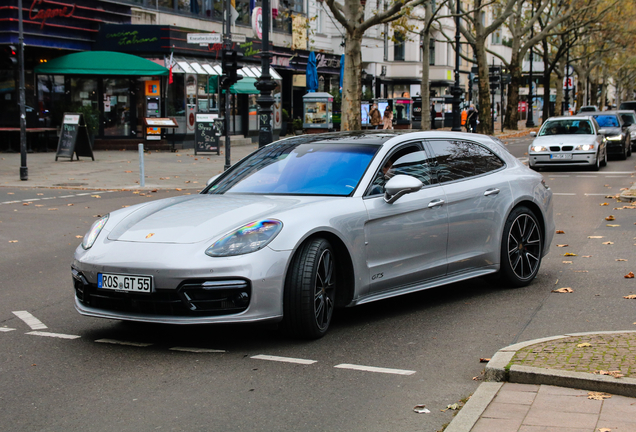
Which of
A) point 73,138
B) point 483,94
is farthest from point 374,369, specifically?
point 483,94

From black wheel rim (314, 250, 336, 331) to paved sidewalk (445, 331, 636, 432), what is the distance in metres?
1.30

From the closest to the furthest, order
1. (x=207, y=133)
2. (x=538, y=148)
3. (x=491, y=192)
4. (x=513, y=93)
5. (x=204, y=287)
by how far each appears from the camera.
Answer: (x=204, y=287) < (x=491, y=192) < (x=538, y=148) < (x=207, y=133) < (x=513, y=93)

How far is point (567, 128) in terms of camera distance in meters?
23.7

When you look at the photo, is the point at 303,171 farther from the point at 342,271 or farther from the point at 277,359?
the point at 277,359

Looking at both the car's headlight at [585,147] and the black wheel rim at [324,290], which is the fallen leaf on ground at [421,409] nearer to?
the black wheel rim at [324,290]

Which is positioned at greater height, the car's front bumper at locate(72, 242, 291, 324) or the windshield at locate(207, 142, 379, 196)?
the windshield at locate(207, 142, 379, 196)

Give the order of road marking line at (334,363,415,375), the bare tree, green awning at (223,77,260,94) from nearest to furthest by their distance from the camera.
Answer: road marking line at (334,363,415,375)
the bare tree
green awning at (223,77,260,94)

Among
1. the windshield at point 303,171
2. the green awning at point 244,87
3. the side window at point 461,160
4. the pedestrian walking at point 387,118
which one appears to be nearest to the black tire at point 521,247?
Result: the side window at point 461,160

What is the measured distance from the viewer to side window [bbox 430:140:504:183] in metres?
7.10

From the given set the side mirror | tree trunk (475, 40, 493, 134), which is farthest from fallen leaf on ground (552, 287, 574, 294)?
tree trunk (475, 40, 493, 134)

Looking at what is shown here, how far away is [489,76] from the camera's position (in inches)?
1911

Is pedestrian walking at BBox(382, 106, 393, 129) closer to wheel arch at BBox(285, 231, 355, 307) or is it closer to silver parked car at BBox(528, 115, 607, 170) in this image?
silver parked car at BBox(528, 115, 607, 170)

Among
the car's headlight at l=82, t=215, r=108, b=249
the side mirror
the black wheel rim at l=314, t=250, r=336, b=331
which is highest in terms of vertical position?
the side mirror

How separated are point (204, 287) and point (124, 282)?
0.56 m
